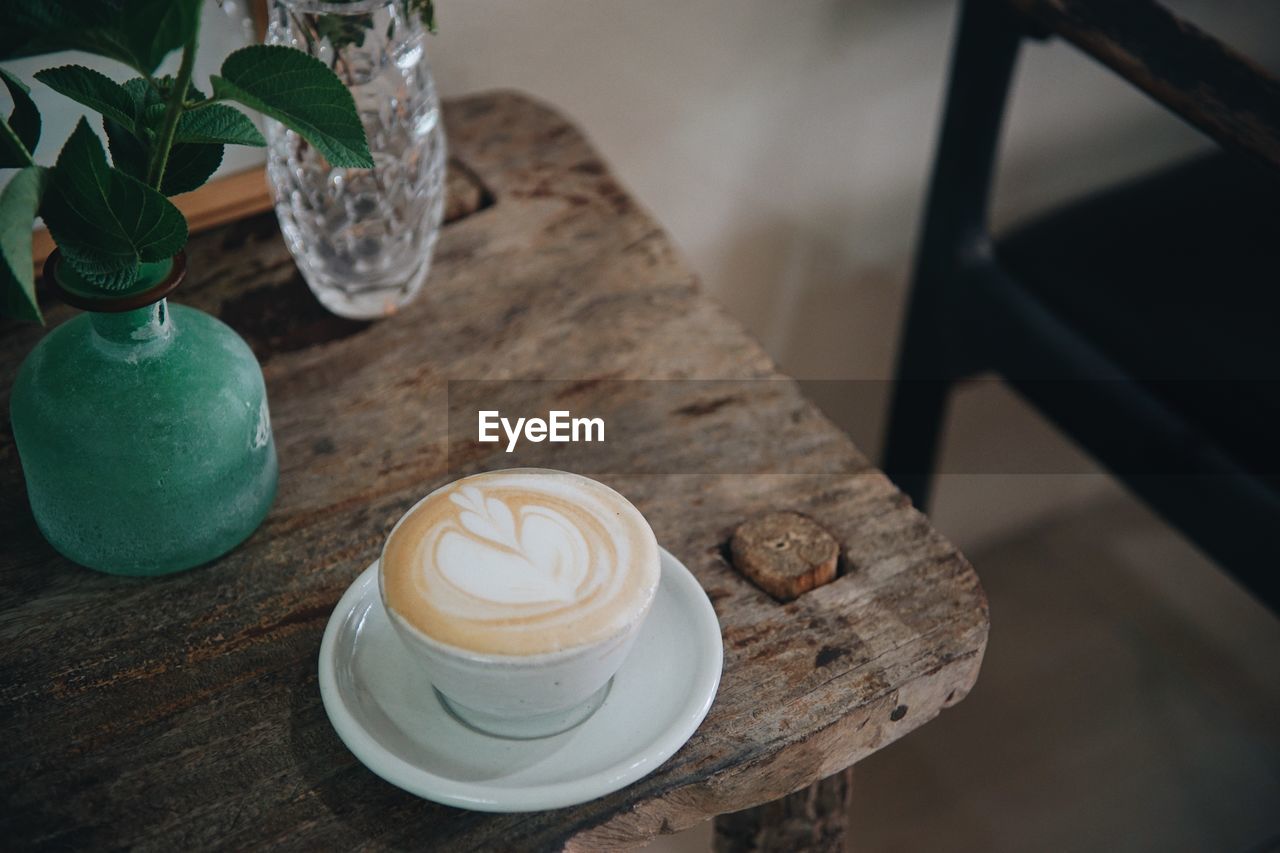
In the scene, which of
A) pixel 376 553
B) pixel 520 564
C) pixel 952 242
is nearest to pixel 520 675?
pixel 520 564

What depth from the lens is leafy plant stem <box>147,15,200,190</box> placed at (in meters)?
0.41

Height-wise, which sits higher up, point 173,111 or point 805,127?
point 173,111

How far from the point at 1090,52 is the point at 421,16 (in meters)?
0.46

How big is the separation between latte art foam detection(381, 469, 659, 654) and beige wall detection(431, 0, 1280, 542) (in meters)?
0.51

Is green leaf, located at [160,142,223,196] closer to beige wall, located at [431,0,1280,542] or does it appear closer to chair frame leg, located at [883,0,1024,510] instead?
beige wall, located at [431,0,1280,542]

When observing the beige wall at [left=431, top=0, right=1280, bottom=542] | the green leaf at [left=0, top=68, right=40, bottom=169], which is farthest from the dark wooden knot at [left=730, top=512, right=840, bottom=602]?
the beige wall at [left=431, top=0, right=1280, bottom=542]

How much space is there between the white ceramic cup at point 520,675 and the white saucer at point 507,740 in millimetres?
12

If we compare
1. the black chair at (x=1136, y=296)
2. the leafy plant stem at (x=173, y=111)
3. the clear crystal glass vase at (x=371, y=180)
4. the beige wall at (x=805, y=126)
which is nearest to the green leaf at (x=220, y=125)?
the leafy plant stem at (x=173, y=111)

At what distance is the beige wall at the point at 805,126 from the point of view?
3.09 ft

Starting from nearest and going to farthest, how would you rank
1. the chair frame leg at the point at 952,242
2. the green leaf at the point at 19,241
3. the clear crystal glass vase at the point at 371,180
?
the green leaf at the point at 19,241
the clear crystal glass vase at the point at 371,180
the chair frame leg at the point at 952,242

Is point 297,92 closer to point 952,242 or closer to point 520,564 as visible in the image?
point 520,564

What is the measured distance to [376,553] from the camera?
0.56m

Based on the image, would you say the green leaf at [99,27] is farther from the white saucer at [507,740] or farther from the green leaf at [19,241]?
the white saucer at [507,740]

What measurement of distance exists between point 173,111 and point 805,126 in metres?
0.74
